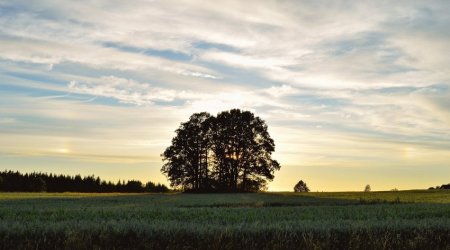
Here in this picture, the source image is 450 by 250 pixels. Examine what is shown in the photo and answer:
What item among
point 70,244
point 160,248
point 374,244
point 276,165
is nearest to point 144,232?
point 160,248

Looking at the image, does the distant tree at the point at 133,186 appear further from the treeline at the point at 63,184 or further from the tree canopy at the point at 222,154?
the tree canopy at the point at 222,154

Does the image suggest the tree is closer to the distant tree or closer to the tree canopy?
the tree canopy

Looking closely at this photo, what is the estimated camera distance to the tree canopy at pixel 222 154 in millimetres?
81500

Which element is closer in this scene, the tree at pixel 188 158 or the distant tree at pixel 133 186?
the tree at pixel 188 158

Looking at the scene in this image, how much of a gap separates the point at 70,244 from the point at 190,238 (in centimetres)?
258

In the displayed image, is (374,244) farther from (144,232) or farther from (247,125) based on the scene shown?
(247,125)

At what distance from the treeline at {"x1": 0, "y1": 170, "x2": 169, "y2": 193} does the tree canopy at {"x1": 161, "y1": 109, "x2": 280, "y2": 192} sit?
42.1 meters

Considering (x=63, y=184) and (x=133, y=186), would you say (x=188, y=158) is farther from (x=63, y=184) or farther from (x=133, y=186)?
(x=63, y=184)

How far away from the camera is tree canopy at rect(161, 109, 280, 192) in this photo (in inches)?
3209

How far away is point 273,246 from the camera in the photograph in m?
11.3

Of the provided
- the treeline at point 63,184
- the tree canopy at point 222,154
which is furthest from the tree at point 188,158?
the treeline at point 63,184

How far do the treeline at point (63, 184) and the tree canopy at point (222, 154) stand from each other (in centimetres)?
4205

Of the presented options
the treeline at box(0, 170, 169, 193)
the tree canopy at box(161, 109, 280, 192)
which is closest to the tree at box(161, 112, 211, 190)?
the tree canopy at box(161, 109, 280, 192)

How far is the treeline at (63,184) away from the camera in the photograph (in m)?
127
